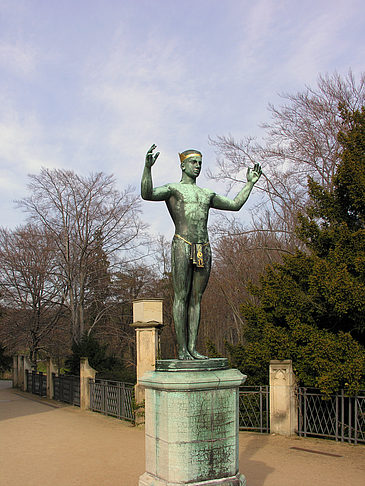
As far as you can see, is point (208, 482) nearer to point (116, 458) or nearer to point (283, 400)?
point (116, 458)

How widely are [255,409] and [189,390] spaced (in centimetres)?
758

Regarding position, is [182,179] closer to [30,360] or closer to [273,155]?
[273,155]

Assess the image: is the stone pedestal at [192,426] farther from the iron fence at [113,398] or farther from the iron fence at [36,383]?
the iron fence at [36,383]

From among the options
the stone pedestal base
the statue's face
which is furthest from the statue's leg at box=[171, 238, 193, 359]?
the stone pedestal base

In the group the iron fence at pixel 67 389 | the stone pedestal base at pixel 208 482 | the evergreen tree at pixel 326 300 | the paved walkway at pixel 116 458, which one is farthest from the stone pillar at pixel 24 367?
the stone pedestal base at pixel 208 482

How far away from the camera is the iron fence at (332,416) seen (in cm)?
959

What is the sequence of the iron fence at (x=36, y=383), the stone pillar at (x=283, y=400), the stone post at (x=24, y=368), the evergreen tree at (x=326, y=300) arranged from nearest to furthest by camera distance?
the evergreen tree at (x=326, y=300), the stone pillar at (x=283, y=400), the iron fence at (x=36, y=383), the stone post at (x=24, y=368)

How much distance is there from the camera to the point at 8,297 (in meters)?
26.8

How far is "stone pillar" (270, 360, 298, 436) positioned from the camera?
10.6 metres

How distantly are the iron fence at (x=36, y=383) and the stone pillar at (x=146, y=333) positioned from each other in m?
11.0

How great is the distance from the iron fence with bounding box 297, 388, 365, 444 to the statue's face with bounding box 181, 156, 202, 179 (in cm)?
624

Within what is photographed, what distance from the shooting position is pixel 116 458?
8.87 m

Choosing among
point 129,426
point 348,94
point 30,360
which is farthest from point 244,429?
point 30,360

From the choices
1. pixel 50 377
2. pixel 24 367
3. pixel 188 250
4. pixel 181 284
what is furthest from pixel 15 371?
pixel 188 250
